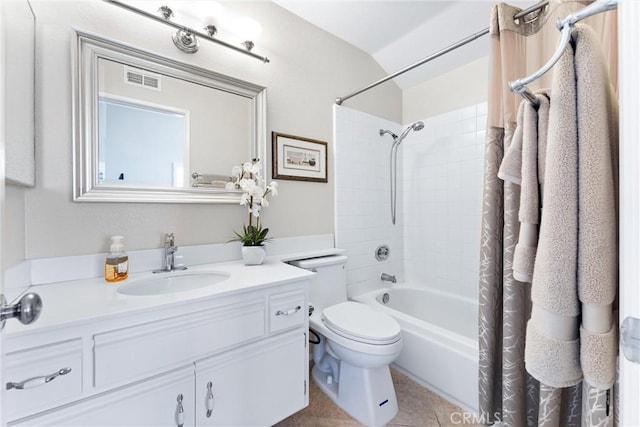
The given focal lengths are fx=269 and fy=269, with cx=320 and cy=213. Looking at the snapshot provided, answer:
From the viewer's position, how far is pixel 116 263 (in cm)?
109

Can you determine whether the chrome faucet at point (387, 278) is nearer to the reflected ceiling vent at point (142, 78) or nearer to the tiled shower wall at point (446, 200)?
the tiled shower wall at point (446, 200)

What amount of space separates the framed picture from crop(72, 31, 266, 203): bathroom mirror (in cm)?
14

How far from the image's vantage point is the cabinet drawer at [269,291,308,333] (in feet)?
3.65

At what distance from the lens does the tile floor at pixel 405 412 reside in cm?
135

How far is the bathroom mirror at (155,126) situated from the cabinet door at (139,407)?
77 centimetres

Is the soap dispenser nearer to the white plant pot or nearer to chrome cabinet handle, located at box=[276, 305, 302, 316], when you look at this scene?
the white plant pot

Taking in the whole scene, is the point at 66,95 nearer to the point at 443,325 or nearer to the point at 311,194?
the point at 311,194

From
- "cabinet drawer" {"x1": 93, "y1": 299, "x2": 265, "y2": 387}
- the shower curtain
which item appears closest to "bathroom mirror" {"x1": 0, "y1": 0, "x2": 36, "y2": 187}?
"cabinet drawer" {"x1": 93, "y1": 299, "x2": 265, "y2": 387}

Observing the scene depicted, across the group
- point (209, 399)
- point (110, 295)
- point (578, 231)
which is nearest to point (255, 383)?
point (209, 399)

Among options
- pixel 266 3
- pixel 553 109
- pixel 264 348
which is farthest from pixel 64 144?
pixel 553 109

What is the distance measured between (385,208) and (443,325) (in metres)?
1.03

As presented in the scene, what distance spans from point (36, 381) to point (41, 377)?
0.04 ft

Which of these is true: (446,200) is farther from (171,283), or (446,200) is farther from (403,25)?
(171,283)

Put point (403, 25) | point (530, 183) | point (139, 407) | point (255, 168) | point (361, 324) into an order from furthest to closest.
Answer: point (403, 25), point (255, 168), point (361, 324), point (139, 407), point (530, 183)
